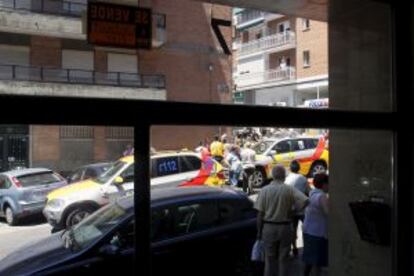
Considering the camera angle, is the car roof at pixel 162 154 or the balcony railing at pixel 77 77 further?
the car roof at pixel 162 154

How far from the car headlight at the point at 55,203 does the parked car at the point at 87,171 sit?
17 centimetres

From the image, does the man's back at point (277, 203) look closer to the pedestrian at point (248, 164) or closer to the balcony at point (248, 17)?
Result: the pedestrian at point (248, 164)

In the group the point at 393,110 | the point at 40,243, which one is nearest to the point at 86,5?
the point at 40,243

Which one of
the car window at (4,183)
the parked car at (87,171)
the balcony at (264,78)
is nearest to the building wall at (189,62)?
the balcony at (264,78)

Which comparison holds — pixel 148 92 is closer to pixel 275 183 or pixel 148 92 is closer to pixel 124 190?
pixel 124 190

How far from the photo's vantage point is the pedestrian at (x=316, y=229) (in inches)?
297

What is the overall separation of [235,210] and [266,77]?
10.9ft

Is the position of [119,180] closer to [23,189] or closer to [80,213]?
[23,189]

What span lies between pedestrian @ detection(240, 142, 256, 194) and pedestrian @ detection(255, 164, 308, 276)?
32 centimetres

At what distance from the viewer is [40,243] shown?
3.78m

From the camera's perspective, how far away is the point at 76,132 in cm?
321

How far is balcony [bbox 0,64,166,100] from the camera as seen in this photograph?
10.2 feet

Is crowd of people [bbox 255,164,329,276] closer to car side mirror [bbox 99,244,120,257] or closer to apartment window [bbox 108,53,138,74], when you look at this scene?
car side mirror [bbox 99,244,120,257]

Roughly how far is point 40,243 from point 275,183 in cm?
452
